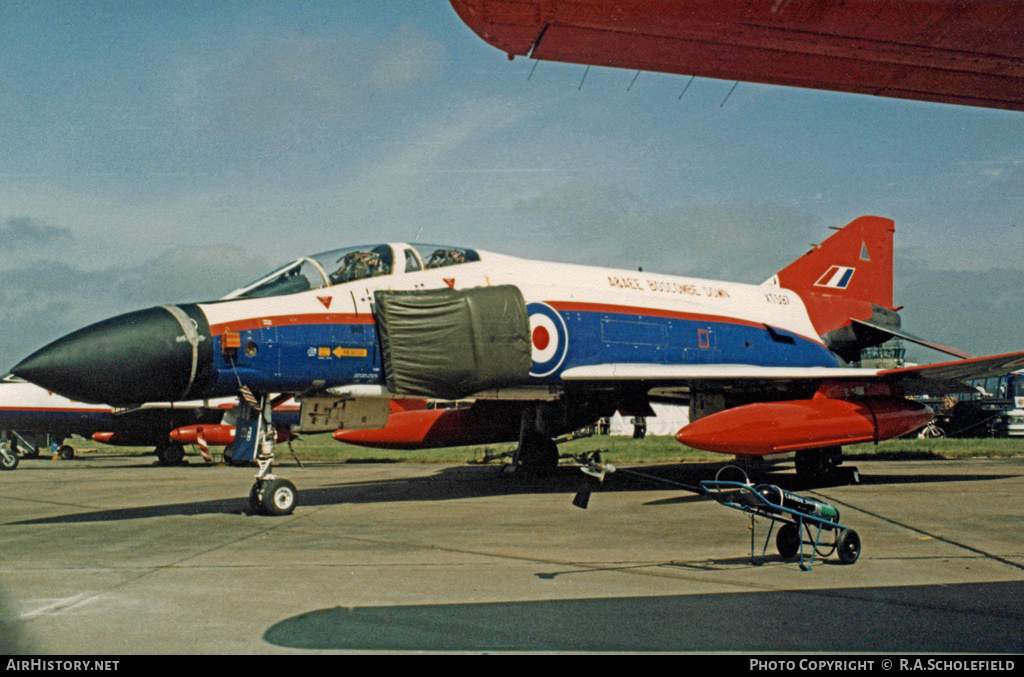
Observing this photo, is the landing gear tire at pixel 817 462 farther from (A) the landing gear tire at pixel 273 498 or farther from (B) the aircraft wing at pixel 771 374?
(A) the landing gear tire at pixel 273 498

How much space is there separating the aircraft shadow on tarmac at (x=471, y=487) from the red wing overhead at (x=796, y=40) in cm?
Result: 510

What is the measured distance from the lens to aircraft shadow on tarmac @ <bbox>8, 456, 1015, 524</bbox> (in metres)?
10.9

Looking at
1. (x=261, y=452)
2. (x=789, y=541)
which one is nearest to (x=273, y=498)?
(x=261, y=452)

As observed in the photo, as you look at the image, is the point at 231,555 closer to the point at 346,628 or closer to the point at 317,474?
the point at 346,628

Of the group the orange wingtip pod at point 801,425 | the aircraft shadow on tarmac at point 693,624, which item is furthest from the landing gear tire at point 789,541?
the orange wingtip pod at point 801,425

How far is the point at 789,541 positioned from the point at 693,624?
7.72 ft

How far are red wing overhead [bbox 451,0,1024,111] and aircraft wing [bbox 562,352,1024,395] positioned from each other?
6.37 m

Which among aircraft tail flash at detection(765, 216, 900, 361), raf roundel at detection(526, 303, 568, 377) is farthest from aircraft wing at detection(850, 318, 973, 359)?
raf roundel at detection(526, 303, 568, 377)

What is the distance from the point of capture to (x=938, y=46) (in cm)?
545

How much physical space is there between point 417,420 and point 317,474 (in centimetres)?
360

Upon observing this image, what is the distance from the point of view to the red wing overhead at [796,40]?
17.1 feet

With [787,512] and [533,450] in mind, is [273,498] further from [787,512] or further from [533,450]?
[533,450]

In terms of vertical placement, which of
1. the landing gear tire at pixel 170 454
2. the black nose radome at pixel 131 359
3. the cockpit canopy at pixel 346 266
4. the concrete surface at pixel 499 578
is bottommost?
the landing gear tire at pixel 170 454

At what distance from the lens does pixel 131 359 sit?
877 centimetres
